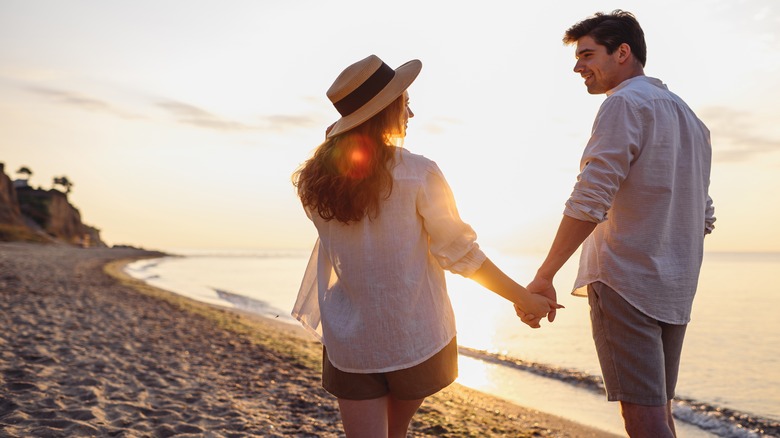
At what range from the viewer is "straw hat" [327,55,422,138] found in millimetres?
2117

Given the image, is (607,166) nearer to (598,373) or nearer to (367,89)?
(367,89)

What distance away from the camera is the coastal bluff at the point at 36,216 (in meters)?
56.6

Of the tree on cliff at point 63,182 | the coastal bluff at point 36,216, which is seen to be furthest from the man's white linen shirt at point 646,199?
the tree on cliff at point 63,182

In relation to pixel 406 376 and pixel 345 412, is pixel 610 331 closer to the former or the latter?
pixel 406 376

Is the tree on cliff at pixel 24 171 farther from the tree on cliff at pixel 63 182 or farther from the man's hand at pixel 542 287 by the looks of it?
the man's hand at pixel 542 287

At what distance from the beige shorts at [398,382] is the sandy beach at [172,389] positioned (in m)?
3.16

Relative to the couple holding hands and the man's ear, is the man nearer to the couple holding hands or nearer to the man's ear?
the couple holding hands

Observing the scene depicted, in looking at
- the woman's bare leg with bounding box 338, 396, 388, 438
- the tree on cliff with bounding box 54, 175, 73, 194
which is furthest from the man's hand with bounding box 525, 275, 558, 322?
the tree on cliff with bounding box 54, 175, 73, 194

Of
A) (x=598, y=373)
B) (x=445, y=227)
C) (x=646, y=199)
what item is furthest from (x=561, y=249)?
(x=598, y=373)

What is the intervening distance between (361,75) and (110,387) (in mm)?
5274

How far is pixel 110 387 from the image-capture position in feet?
19.6

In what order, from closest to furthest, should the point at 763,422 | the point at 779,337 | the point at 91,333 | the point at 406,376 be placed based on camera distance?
the point at 406,376
the point at 763,422
the point at 91,333
the point at 779,337

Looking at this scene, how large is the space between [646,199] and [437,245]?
2.72ft

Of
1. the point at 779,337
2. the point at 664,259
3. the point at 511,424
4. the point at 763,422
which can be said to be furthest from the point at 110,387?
the point at 779,337
